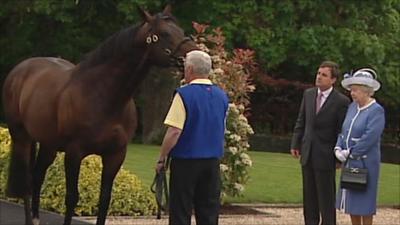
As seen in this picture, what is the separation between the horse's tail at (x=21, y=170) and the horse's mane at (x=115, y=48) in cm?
171

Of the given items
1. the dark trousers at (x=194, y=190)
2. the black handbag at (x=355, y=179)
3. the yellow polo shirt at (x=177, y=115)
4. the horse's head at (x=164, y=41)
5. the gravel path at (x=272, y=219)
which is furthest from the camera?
the gravel path at (x=272, y=219)

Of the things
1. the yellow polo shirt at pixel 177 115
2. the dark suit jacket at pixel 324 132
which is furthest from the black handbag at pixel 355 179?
A: the yellow polo shirt at pixel 177 115

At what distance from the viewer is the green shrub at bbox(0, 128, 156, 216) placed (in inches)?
472

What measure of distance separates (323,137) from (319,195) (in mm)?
624

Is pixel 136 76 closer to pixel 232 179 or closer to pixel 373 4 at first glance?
pixel 232 179

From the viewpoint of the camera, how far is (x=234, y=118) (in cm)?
1267

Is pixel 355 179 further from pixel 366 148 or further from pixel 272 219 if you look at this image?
pixel 272 219

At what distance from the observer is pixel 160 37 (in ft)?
27.0

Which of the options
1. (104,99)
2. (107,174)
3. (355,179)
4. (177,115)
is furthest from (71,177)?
(355,179)

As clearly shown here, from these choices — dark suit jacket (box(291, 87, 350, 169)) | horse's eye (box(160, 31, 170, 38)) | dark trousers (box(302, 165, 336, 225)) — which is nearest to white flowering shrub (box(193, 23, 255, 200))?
dark trousers (box(302, 165, 336, 225))

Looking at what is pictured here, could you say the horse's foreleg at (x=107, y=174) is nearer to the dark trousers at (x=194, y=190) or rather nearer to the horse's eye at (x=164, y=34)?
the horse's eye at (x=164, y=34)

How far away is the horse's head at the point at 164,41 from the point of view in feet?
26.7

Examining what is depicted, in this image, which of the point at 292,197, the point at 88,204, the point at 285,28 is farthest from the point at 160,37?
the point at 285,28

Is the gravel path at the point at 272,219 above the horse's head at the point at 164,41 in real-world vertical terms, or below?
below
